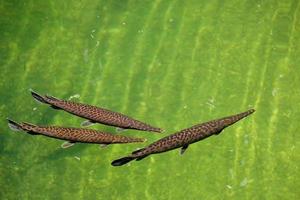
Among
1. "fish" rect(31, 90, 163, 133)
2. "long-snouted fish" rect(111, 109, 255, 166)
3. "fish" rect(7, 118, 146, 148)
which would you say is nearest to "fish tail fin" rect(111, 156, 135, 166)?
"long-snouted fish" rect(111, 109, 255, 166)

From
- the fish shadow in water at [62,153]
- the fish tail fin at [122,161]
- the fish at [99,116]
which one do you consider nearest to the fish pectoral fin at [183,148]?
the fish at [99,116]

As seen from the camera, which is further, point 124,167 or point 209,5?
point 209,5

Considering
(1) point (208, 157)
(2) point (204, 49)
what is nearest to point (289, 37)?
(2) point (204, 49)

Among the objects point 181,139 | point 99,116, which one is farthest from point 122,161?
point 181,139

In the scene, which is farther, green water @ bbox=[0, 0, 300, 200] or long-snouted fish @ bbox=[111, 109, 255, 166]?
green water @ bbox=[0, 0, 300, 200]

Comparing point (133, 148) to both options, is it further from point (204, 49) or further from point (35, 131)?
point (204, 49)

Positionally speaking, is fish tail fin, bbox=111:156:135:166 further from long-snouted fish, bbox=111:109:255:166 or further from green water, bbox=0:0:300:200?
green water, bbox=0:0:300:200
